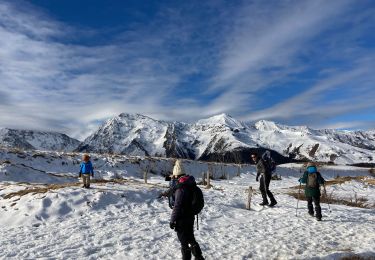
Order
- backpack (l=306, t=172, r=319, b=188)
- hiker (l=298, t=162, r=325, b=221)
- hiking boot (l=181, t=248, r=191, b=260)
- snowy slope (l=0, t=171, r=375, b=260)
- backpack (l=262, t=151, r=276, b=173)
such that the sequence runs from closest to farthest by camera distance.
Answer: hiking boot (l=181, t=248, r=191, b=260), snowy slope (l=0, t=171, r=375, b=260), hiker (l=298, t=162, r=325, b=221), backpack (l=306, t=172, r=319, b=188), backpack (l=262, t=151, r=276, b=173)

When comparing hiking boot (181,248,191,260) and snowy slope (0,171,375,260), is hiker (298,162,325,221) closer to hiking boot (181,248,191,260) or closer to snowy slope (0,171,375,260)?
snowy slope (0,171,375,260)

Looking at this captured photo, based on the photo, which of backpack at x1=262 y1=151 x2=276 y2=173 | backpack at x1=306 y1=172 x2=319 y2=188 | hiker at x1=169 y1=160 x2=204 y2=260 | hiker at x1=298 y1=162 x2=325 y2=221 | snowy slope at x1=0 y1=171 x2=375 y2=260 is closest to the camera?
hiker at x1=169 y1=160 x2=204 y2=260

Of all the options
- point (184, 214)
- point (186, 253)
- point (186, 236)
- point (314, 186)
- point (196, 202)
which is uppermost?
point (314, 186)

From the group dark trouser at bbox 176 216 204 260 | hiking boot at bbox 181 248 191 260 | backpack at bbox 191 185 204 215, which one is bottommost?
hiking boot at bbox 181 248 191 260

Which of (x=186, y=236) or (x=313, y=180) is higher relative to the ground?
(x=313, y=180)

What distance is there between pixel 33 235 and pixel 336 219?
510 inches

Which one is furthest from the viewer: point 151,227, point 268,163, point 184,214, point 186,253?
point 268,163

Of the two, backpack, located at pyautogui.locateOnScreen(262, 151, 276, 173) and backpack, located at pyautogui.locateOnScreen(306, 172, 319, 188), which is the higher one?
backpack, located at pyautogui.locateOnScreen(262, 151, 276, 173)

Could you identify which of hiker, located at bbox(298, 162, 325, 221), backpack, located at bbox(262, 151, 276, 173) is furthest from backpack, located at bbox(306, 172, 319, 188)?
backpack, located at bbox(262, 151, 276, 173)

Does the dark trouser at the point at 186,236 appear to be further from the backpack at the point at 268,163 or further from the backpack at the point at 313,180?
the backpack at the point at 268,163

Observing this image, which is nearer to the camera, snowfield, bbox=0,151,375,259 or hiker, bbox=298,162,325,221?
snowfield, bbox=0,151,375,259

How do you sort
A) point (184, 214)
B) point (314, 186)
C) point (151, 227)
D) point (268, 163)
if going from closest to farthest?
point (184, 214) → point (151, 227) → point (314, 186) → point (268, 163)

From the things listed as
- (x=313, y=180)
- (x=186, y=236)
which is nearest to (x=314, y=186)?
(x=313, y=180)

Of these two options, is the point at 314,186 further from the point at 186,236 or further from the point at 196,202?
the point at 186,236
